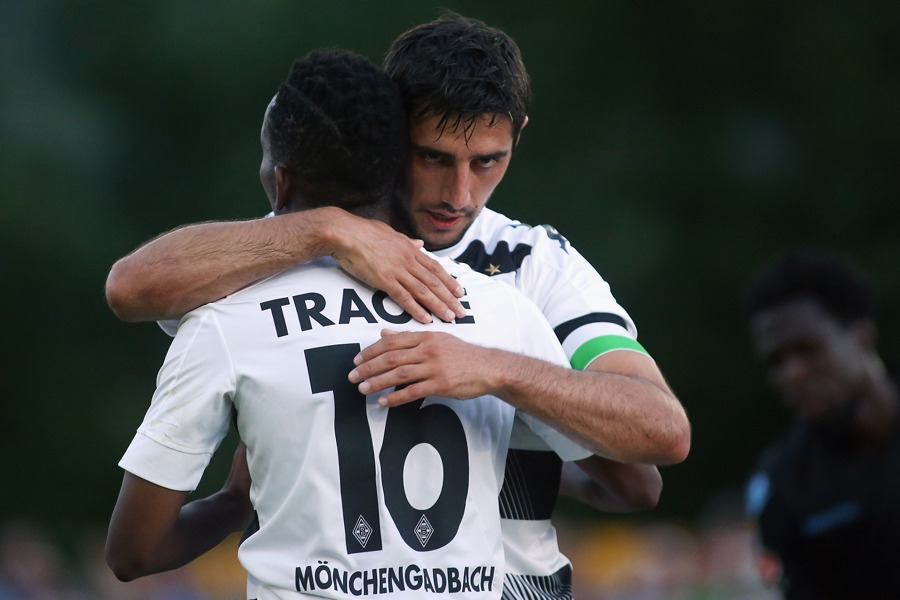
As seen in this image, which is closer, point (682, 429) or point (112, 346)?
point (682, 429)

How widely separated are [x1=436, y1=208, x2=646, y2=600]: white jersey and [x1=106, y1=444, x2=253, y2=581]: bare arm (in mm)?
756

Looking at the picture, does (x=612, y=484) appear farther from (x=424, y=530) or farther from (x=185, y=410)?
(x=185, y=410)

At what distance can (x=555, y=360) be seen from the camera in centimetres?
311

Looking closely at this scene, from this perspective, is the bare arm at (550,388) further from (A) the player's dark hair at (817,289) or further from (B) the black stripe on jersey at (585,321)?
(A) the player's dark hair at (817,289)

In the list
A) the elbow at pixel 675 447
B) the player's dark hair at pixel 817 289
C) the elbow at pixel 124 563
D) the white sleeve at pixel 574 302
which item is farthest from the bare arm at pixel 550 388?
the player's dark hair at pixel 817 289

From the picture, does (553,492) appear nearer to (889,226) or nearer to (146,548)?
(146,548)

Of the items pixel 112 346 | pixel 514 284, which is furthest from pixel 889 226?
pixel 514 284

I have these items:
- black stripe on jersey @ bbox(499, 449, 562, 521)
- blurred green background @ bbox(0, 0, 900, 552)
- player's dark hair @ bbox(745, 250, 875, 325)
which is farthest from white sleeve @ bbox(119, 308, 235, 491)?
blurred green background @ bbox(0, 0, 900, 552)

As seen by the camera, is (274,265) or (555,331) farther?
(555,331)

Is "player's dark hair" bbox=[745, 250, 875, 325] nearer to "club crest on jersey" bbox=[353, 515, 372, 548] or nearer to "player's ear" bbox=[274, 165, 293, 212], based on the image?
"player's ear" bbox=[274, 165, 293, 212]

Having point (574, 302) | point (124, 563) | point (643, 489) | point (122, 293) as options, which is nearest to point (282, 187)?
point (122, 293)

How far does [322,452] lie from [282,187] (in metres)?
0.78

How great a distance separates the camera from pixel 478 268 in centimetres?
363

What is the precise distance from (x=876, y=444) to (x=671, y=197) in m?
10.5
